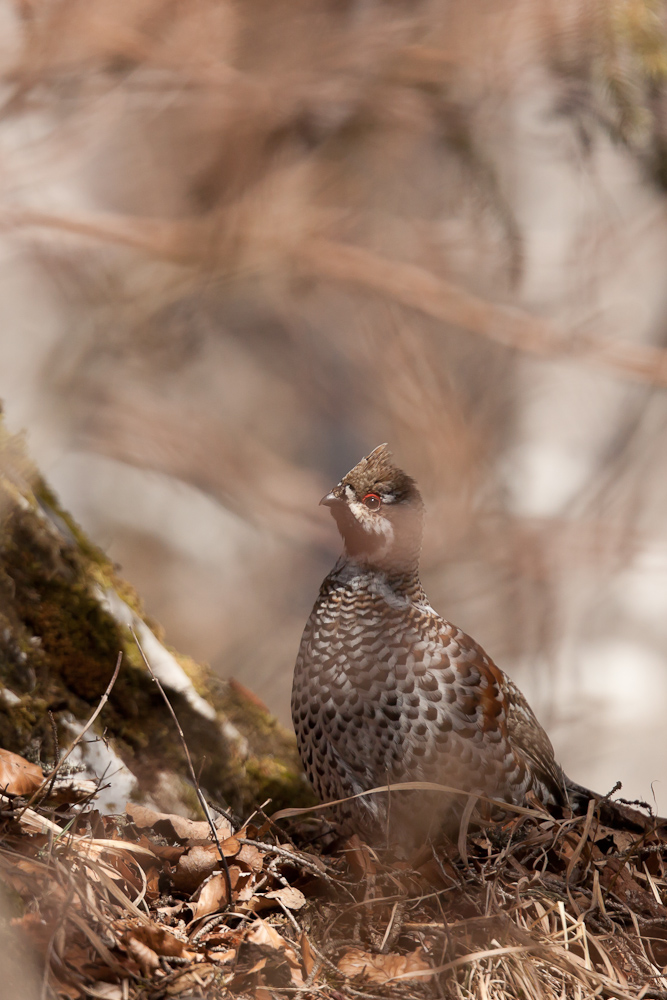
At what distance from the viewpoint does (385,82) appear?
5.01m

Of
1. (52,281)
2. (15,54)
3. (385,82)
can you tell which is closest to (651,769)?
(385,82)

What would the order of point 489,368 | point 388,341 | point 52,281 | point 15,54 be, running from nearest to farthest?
point 15,54, point 52,281, point 388,341, point 489,368

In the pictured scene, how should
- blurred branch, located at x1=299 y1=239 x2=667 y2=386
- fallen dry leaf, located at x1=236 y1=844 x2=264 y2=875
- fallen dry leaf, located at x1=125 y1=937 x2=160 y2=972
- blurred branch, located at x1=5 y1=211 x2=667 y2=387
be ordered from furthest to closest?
blurred branch, located at x1=299 y1=239 x2=667 y2=386
blurred branch, located at x1=5 y1=211 x2=667 y2=387
fallen dry leaf, located at x1=236 y1=844 x2=264 y2=875
fallen dry leaf, located at x1=125 y1=937 x2=160 y2=972

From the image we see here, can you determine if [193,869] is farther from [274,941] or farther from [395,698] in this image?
[395,698]

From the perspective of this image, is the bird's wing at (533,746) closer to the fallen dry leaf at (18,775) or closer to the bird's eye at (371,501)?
the bird's eye at (371,501)

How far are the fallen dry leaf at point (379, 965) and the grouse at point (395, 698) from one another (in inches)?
22.1

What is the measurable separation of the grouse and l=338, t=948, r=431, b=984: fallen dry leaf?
0.56m

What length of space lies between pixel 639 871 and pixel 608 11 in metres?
3.79

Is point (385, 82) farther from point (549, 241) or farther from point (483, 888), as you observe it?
point (483, 888)

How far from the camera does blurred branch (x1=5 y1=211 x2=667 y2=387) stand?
16.7 feet

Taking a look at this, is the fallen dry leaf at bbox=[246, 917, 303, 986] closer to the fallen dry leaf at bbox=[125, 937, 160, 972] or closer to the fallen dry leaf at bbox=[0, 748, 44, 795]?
the fallen dry leaf at bbox=[125, 937, 160, 972]

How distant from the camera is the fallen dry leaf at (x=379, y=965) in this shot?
1700 millimetres

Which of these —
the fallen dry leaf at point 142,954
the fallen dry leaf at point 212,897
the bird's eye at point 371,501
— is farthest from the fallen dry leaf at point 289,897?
the bird's eye at point 371,501

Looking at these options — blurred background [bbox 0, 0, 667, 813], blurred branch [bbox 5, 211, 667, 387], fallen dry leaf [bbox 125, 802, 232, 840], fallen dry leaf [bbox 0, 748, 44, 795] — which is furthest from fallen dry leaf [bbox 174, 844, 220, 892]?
blurred branch [bbox 5, 211, 667, 387]
